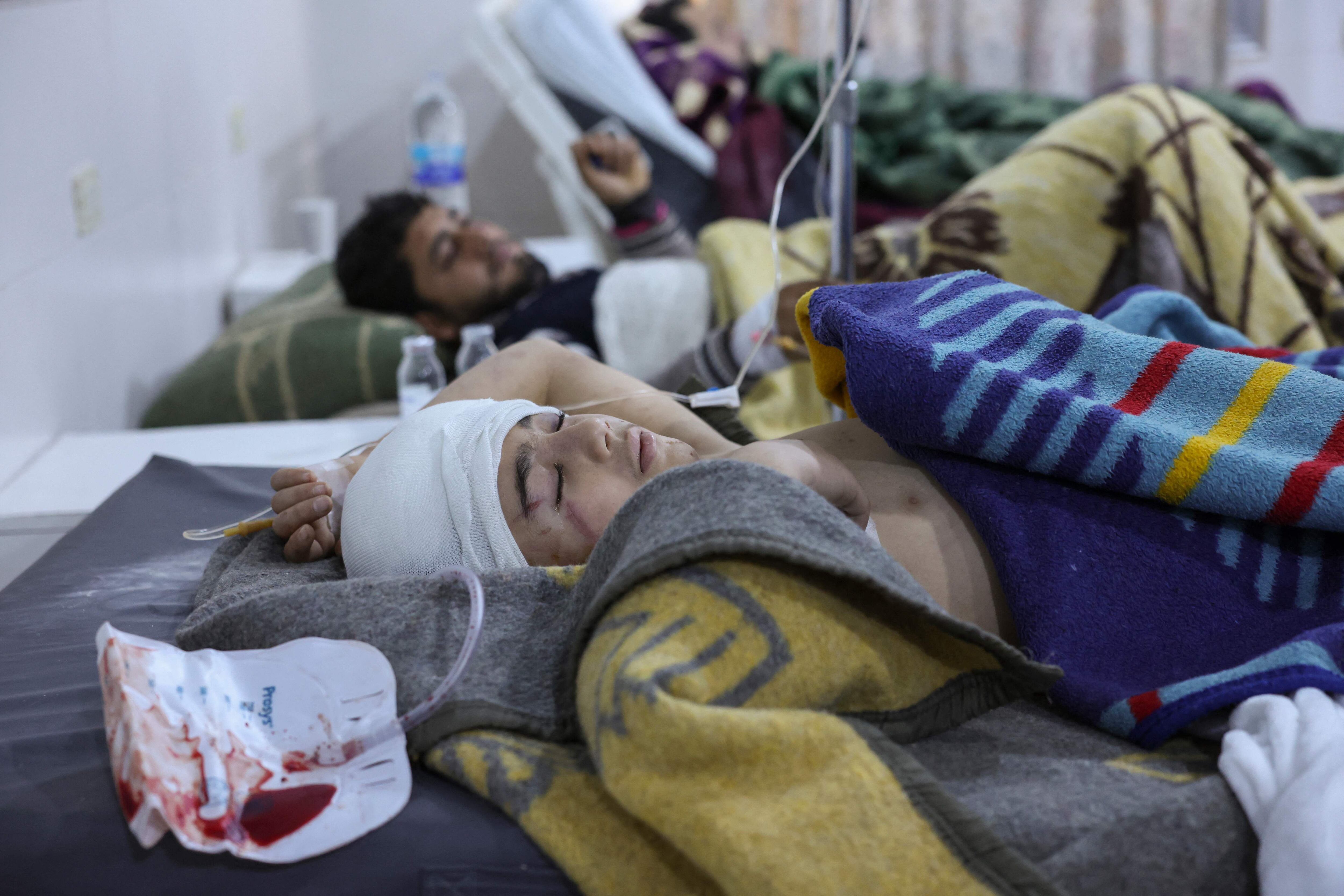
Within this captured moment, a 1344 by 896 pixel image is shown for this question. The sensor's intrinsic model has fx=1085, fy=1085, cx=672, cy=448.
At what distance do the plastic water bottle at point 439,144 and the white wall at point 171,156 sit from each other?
0.15 metres

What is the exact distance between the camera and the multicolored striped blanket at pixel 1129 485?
813mm

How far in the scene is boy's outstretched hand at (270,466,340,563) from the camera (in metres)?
1.00

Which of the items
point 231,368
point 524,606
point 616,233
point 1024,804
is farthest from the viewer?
point 616,233

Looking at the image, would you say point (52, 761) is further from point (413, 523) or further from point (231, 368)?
point (231, 368)

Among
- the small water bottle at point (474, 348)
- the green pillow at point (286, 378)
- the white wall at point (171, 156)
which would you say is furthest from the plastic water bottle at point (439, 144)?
the small water bottle at point (474, 348)

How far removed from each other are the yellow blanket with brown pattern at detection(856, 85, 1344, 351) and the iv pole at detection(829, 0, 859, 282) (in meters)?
0.24

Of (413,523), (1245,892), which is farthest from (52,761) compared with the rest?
(1245,892)

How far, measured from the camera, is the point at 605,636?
69cm

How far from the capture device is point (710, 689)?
653 mm

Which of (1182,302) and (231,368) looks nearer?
(1182,302)

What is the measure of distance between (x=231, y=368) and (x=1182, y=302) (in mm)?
1489

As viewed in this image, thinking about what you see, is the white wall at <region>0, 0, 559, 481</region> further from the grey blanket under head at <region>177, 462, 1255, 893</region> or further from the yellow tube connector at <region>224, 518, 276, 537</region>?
the grey blanket under head at <region>177, 462, 1255, 893</region>

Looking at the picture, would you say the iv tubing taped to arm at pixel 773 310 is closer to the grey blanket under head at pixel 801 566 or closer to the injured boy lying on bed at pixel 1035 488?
the injured boy lying on bed at pixel 1035 488

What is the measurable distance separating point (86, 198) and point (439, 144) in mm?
1282
